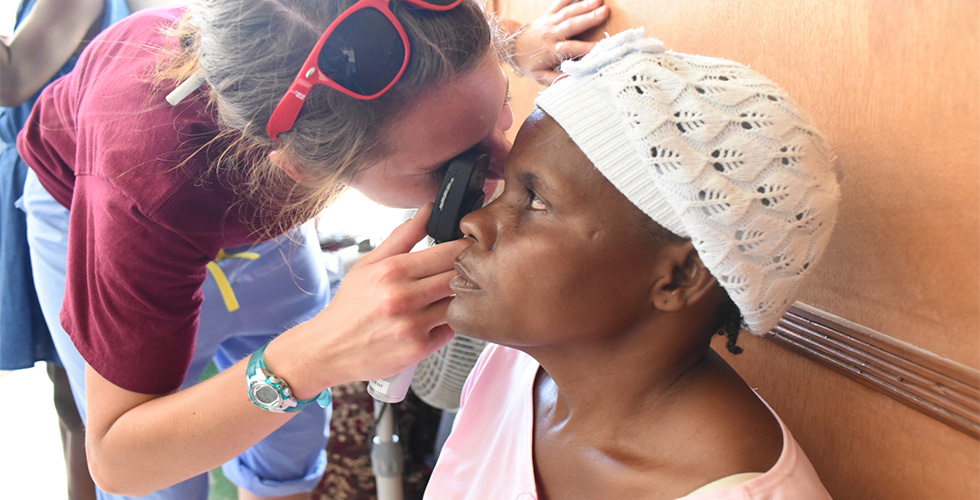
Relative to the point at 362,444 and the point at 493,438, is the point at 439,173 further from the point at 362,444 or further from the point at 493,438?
the point at 362,444

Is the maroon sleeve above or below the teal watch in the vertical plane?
above

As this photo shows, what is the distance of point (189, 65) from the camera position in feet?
3.77

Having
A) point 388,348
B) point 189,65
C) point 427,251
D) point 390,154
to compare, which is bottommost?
point 388,348

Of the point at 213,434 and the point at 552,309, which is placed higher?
the point at 552,309

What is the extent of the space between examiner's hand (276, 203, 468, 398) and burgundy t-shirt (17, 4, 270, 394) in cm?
26

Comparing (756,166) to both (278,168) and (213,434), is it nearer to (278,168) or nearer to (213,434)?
(278,168)

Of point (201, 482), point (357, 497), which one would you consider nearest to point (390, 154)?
point (201, 482)

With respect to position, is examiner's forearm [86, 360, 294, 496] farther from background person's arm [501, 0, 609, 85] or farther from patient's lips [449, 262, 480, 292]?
background person's arm [501, 0, 609, 85]

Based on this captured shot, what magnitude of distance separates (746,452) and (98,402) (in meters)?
1.12

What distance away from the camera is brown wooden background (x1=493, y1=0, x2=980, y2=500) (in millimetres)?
790

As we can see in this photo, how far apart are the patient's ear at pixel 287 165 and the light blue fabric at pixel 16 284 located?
1005mm

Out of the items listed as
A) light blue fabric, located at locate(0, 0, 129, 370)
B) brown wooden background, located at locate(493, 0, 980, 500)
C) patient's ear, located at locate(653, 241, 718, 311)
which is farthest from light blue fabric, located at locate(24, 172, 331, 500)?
brown wooden background, located at locate(493, 0, 980, 500)

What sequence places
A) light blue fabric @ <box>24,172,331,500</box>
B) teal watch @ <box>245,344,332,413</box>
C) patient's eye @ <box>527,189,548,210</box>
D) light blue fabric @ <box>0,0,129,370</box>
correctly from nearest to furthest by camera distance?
patient's eye @ <box>527,189,548,210</box> < teal watch @ <box>245,344,332,413</box> < light blue fabric @ <box>24,172,331,500</box> < light blue fabric @ <box>0,0,129,370</box>

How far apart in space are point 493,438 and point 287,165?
616mm
